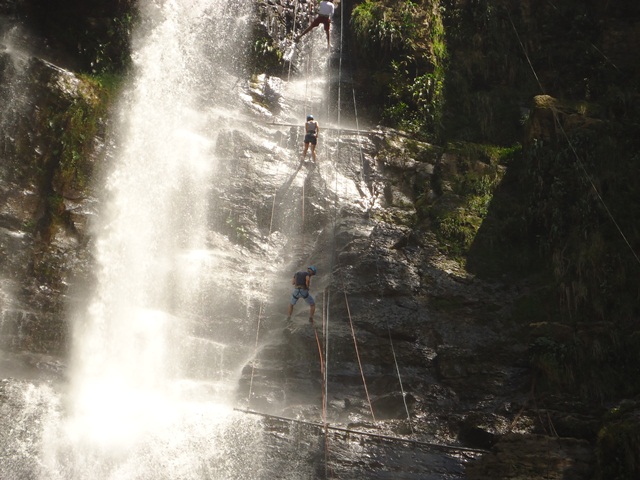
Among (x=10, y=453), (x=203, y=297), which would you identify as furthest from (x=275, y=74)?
(x=10, y=453)

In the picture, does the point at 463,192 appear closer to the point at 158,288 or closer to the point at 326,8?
the point at 326,8

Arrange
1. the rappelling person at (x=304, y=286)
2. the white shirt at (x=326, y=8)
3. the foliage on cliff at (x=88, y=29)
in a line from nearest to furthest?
the rappelling person at (x=304, y=286), the foliage on cliff at (x=88, y=29), the white shirt at (x=326, y=8)

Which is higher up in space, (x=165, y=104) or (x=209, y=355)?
(x=165, y=104)

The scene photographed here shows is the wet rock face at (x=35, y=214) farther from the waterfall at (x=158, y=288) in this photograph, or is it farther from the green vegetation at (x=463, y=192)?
the green vegetation at (x=463, y=192)

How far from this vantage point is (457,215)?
1531cm

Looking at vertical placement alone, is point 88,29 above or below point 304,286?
above

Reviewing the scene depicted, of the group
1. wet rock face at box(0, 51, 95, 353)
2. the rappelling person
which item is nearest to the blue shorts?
the rappelling person

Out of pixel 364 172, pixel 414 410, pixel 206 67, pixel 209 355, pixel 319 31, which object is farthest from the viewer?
pixel 319 31

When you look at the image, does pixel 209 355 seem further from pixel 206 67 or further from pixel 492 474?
pixel 206 67

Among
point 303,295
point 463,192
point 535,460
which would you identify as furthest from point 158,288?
point 535,460

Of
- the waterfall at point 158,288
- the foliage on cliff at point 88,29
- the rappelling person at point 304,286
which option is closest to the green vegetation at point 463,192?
the rappelling person at point 304,286

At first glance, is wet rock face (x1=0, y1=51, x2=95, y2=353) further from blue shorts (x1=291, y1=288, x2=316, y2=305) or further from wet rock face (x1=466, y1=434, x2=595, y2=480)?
wet rock face (x1=466, y1=434, x2=595, y2=480)

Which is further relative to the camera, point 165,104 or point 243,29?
point 243,29

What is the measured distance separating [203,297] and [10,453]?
493 centimetres
